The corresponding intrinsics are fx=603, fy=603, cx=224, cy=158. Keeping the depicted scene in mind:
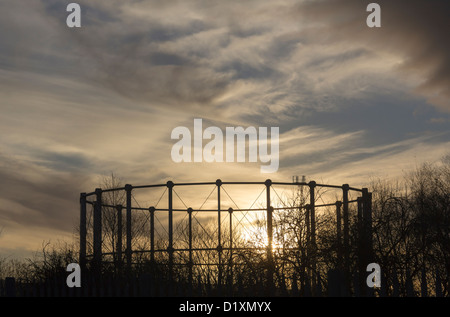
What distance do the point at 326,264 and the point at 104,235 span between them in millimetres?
28187

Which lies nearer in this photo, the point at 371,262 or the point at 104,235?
the point at 371,262

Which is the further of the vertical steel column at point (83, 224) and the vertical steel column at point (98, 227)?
the vertical steel column at point (83, 224)

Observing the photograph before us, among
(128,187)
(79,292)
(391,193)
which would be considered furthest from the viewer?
(391,193)

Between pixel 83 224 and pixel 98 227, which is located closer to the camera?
pixel 98 227

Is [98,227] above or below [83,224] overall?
below

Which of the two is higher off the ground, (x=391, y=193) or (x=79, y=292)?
(x=391, y=193)

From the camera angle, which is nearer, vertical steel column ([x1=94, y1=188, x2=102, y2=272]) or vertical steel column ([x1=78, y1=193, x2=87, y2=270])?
vertical steel column ([x1=94, y1=188, x2=102, y2=272])

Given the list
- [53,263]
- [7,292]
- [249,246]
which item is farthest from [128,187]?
[7,292]
